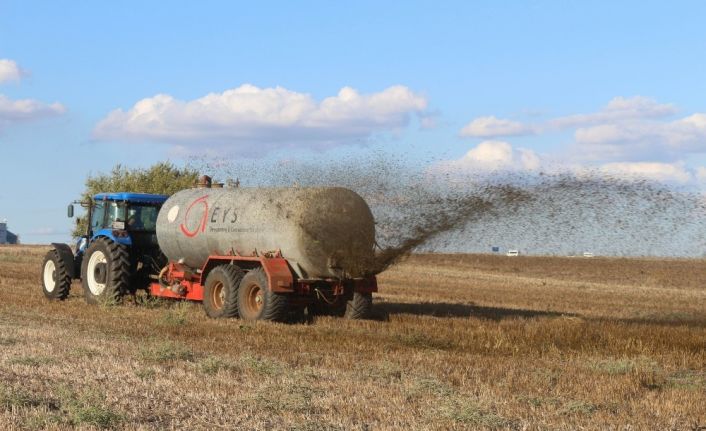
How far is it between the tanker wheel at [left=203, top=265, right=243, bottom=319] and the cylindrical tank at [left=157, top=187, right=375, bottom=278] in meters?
0.42

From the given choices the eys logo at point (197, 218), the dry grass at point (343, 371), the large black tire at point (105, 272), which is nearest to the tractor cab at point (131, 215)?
→ the large black tire at point (105, 272)

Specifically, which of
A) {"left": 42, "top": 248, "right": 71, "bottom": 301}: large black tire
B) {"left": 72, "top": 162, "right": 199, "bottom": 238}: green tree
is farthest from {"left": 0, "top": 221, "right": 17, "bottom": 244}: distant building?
{"left": 42, "top": 248, "right": 71, "bottom": 301}: large black tire

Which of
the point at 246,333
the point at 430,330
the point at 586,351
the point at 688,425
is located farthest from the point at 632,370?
the point at 246,333

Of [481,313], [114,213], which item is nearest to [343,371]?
[481,313]

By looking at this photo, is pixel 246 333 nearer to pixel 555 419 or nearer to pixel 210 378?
pixel 210 378

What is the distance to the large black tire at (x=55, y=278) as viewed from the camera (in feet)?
70.3

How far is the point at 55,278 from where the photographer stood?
71.1ft

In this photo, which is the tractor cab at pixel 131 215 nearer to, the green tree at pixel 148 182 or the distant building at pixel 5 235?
the green tree at pixel 148 182

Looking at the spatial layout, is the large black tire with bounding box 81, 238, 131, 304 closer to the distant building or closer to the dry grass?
the dry grass

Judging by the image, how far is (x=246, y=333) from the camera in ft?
48.5

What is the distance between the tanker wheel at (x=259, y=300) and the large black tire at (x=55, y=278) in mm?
5968

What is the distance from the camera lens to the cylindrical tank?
16.9m

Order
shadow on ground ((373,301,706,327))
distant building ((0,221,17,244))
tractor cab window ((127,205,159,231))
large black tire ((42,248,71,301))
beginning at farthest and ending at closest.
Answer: distant building ((0,221,17,244)) < large black tire ((42,248,71,301)) < tractor cab window ((127,205,159,231)) < shadow on ground ((373,301,706,327))

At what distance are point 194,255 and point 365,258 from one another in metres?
3.91
